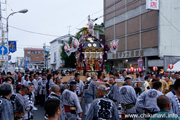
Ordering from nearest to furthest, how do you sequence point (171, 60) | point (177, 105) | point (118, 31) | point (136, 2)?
point (177, 105) < point (171, 60) < point (136, 2) < point (118, 31)

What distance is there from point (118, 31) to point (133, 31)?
4.84 meters

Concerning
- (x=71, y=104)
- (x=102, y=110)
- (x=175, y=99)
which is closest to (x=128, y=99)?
(x=71, y=104)

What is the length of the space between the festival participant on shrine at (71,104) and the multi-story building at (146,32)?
24.5 meters

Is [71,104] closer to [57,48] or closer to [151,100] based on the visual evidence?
[151,100]

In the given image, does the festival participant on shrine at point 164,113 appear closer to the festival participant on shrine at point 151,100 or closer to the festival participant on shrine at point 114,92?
the festival participant on shrine at point 151,100

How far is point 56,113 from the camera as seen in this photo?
10.7ft

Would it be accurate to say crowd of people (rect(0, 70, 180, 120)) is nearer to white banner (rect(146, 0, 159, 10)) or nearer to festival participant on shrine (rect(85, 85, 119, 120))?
festival participant on shrine (rect(85, 85, 119, 120))

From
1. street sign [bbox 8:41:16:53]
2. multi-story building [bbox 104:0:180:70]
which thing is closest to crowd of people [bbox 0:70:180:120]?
street sign [bbox 8:41:16:53]

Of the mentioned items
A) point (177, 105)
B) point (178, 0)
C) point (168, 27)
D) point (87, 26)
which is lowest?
point (177, 105)

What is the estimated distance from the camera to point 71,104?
6387 millimetres

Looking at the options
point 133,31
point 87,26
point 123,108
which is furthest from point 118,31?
point 123,108

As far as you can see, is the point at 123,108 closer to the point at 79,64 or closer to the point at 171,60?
the point at 79,64

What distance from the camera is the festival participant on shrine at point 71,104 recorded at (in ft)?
20.8

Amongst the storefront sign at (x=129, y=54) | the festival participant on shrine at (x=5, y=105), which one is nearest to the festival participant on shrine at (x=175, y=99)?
the festival participant on shrine at (x=5, y=105)
